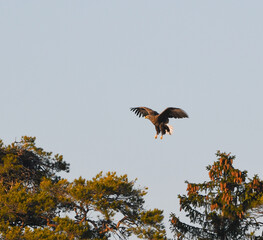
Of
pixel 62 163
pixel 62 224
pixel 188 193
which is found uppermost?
pixel 62 163

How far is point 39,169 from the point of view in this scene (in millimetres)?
48094

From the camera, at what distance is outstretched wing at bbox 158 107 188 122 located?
42656 millimetres

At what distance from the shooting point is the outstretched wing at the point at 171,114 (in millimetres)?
42656

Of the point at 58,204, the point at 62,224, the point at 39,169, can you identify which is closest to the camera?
the point at 62,224

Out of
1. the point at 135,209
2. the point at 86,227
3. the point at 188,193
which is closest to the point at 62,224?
the point at 86,227

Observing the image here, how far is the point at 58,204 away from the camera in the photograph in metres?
43.3

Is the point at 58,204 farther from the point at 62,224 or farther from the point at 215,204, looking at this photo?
the point at 215,204

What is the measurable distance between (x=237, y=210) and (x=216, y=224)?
150 cm

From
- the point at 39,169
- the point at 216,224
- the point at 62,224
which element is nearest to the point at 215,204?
the point at 216,224

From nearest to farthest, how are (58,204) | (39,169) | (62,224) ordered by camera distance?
(62,224)
(58,204)
(39,169)

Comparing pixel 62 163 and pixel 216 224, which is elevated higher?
pixel 62 163

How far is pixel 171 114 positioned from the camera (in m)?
43.6

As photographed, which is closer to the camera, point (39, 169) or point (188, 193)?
point (188, 193)

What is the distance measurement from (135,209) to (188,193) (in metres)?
2.77
